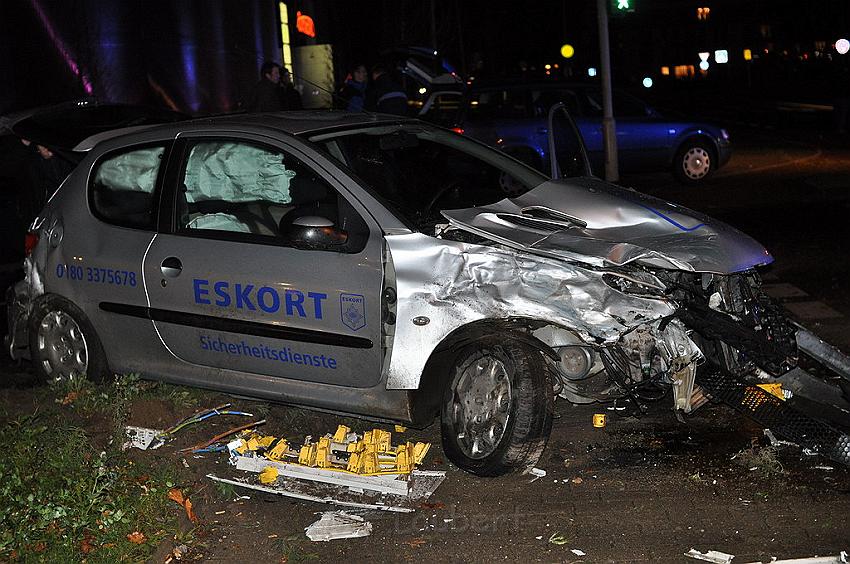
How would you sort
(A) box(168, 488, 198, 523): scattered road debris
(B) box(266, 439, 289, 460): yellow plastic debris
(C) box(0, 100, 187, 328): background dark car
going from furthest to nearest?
(C) box(0, 100, 187, 328): background dark car → (B) box(266, 439, 289, 460): yellow plastic debris → (A) box(168, 488, 198, 523): scattered road debris

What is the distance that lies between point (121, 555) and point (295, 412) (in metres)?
1.98

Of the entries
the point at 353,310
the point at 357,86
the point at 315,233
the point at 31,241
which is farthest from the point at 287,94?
the point at 353,310

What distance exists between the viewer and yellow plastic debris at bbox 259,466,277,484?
17.7 feet

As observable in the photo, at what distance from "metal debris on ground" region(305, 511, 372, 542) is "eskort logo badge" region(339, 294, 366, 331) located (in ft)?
3.08

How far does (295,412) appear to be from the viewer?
6.32 meters

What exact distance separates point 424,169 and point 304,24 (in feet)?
94.2

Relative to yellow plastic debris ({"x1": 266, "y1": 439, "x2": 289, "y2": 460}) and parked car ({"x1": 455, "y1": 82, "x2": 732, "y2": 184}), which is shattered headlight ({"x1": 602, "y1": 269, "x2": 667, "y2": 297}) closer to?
yellow plastic debris ({"x1": 266, "y1": 439, "x2": 289, "y2": 460})

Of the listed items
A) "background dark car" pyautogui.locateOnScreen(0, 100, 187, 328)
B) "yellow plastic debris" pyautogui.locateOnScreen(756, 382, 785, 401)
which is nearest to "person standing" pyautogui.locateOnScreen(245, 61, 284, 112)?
"background dark car" pyautogui.locateOnScreen(0, 100, 187, 328)

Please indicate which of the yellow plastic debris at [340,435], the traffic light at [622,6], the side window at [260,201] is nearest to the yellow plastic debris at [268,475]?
the yellow plastic debris at [340,435]

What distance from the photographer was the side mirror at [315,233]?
5355 millimetres

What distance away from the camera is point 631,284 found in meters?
5.05

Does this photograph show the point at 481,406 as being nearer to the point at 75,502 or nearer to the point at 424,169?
the point at 424,169

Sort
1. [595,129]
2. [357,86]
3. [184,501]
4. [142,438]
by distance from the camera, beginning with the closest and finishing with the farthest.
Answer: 1. [184,501]
2. [142,438]
3. [357,86]
4. [595,129]

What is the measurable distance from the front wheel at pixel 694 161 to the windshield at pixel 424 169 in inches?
426
